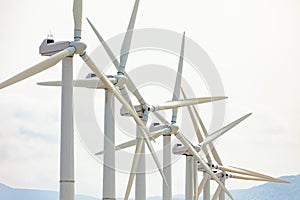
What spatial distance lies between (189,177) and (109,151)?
16.5 metres

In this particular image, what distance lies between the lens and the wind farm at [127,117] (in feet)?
101

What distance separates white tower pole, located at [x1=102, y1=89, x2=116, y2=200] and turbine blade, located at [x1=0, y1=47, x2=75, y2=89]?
5364 mm

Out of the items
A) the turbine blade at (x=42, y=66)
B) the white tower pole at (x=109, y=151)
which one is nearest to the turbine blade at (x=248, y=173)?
the white tower pole at (x=109, y=151)

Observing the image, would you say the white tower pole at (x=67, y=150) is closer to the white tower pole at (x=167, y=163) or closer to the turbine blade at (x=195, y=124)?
the white tower pole at (x=167, y=163)

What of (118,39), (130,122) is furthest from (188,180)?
(118,39)

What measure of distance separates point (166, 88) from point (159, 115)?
1.61m

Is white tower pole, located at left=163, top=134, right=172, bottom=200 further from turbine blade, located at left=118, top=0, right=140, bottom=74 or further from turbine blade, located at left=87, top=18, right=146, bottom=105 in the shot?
turbine blade, located at left=118, top=0, right=140, bottom=74

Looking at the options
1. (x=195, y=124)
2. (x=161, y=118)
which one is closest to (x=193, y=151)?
(x=195, y=124)

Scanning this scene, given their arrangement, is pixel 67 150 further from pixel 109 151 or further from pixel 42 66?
pixel 109 151

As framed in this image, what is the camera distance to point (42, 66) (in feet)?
98.3

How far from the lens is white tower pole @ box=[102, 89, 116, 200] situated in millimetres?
36062

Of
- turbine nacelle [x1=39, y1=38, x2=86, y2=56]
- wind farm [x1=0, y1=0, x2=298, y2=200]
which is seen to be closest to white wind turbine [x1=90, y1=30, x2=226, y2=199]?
wind farm [x1=0, y1=0, x2=298, y2=200]

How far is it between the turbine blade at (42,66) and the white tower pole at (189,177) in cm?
2125

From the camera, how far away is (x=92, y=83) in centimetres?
3478
